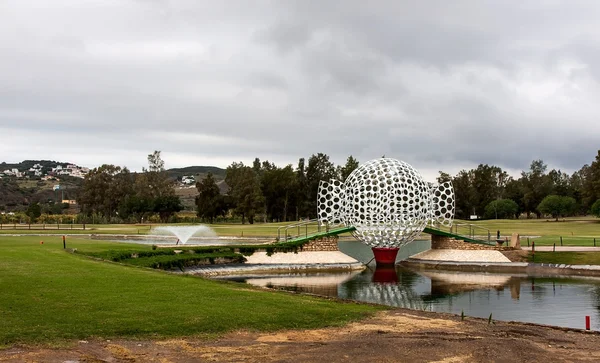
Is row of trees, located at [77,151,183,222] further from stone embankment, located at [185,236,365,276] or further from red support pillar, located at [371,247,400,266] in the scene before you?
red support pillar, located at [371,247,400,266]

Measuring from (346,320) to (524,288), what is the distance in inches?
629

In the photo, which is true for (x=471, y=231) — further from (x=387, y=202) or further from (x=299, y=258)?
(x=299, y=258)

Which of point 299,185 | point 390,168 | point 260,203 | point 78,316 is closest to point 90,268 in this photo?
point 78,316

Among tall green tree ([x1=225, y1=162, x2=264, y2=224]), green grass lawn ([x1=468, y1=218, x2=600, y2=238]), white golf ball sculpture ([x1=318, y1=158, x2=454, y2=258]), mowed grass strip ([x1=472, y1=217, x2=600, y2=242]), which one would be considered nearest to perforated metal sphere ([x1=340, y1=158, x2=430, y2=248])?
white golf ball sculpture ([x1=318, y1=158, x2=454, y2=258])

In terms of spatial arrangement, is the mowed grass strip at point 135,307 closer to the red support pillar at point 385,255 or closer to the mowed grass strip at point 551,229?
the red support pillar at point 385,255

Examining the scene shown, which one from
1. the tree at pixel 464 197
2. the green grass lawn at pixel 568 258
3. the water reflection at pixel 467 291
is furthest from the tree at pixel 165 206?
the green grass lawn at pixel 568 258

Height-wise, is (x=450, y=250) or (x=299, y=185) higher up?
(x=299, y=185)

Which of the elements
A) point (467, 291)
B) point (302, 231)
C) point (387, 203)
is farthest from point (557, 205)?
point (467, 291)

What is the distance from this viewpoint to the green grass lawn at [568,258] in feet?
114

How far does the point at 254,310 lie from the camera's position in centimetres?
1692

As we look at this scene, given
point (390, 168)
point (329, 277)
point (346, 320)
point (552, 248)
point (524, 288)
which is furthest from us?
point (552, 248)

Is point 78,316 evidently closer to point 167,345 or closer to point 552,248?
point 167,345

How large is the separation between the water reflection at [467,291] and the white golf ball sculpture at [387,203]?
2370 mm

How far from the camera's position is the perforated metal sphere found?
36.5 m
